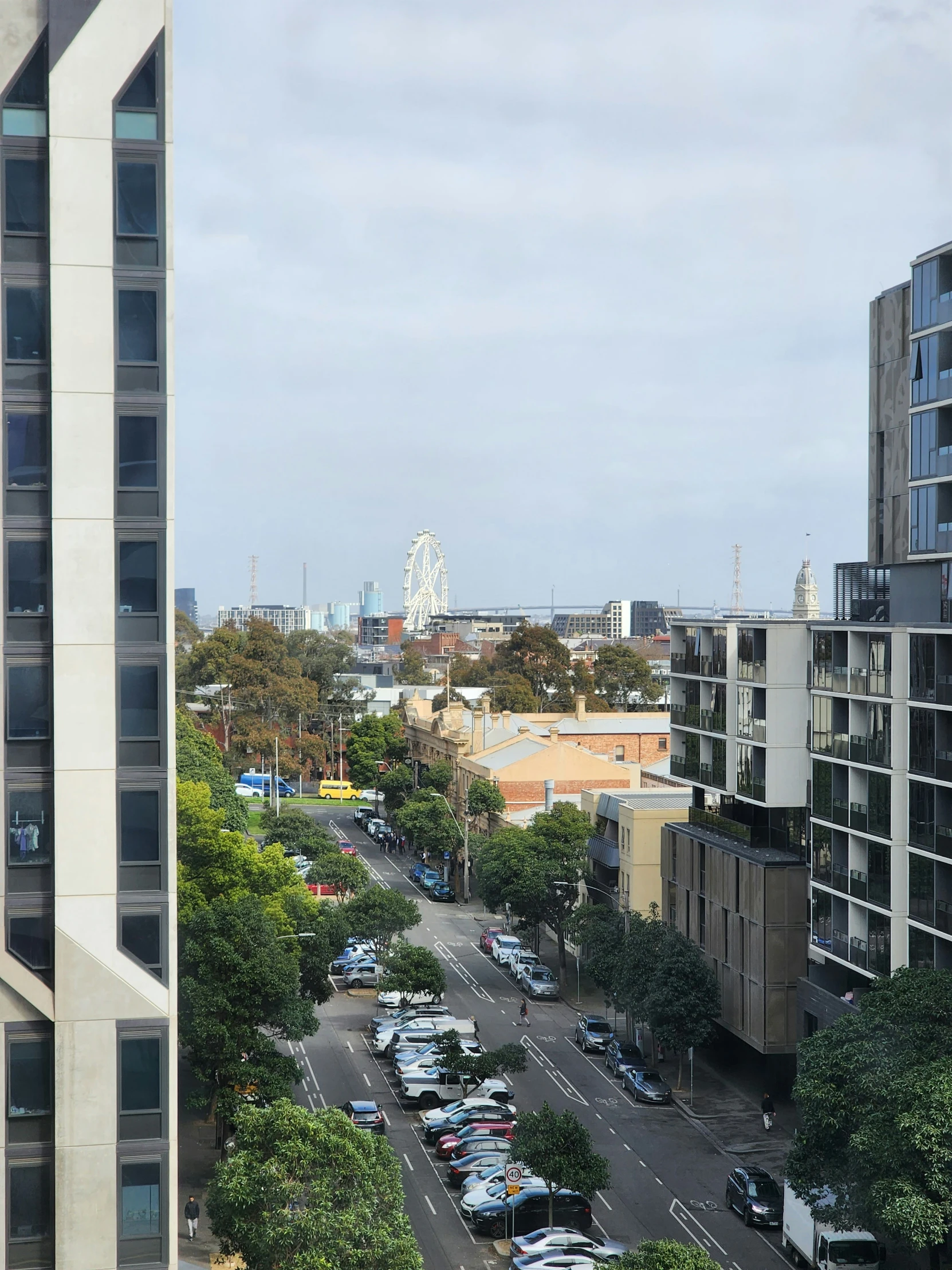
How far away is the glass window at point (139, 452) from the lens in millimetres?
22109

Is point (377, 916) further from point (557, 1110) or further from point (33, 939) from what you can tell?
point (33, 939)

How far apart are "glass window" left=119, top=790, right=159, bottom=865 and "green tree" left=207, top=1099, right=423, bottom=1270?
660 centimetres

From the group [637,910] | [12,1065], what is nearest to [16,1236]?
[12,1065]

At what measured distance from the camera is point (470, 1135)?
40906mm

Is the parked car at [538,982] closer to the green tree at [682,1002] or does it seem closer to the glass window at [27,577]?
the green tree at [682,1002]

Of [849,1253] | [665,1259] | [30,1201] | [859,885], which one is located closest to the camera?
[30,1201]

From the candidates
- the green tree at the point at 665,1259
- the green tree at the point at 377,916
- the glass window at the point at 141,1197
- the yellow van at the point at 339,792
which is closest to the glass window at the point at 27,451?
the glass window at the point at 141,1197

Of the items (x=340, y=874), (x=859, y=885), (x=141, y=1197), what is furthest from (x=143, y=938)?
(x=340, y=874)

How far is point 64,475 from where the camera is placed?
859 inches

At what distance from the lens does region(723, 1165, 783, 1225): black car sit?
1417 inches

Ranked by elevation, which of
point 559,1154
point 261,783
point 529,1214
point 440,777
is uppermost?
point 440,777

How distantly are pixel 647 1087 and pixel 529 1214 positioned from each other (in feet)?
40.5

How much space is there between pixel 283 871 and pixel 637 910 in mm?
15550

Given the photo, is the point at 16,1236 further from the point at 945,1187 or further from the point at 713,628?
the point at 713,628
